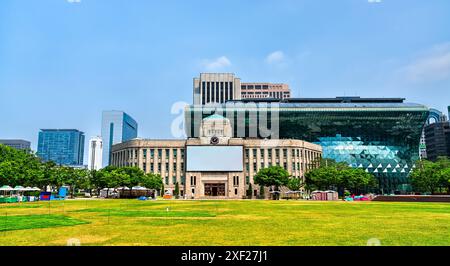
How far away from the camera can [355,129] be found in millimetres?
114500

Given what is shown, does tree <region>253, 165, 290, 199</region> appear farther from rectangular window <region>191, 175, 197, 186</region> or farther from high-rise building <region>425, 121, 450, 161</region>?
high-rise building <region>425, 121, 450, 161</region>

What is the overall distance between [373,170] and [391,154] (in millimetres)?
8266

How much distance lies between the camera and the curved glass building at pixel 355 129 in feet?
363

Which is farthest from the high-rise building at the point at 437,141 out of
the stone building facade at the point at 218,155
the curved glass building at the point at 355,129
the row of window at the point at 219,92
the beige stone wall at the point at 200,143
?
the row of window at the point at 219,92

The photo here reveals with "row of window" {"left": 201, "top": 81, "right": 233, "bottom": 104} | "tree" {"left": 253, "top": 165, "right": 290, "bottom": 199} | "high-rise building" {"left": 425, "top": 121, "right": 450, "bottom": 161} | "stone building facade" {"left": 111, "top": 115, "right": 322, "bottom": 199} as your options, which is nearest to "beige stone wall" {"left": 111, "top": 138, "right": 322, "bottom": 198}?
"stone building facade" {"left": 111, "top": 115, "right": 322, "bottom": 199}

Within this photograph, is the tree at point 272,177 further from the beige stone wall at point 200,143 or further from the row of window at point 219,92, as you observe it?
the row of window at point 219,92

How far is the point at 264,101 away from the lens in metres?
134

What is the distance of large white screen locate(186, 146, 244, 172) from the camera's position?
298ft

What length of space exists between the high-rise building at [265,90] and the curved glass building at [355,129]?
226 ft

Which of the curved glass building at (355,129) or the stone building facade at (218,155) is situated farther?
the curved glass building at (355,129)

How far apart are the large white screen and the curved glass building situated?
18.9 m

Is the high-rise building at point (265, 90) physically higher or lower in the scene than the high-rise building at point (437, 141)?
higher
